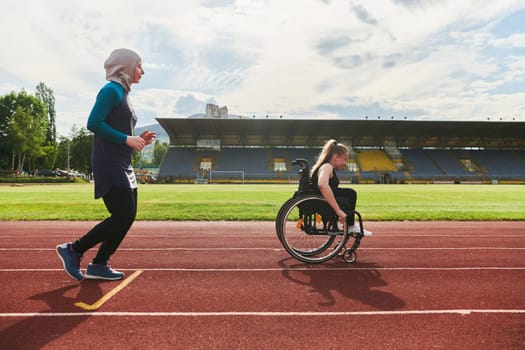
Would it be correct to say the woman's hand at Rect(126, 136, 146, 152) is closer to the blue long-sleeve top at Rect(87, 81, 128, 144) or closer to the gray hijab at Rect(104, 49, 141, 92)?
the blue long-sleeve top at Rect(87, 81, 128, 144)

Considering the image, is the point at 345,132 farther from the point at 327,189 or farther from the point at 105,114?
the point at 105,114

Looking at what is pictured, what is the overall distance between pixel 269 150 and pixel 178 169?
14959 millimetres

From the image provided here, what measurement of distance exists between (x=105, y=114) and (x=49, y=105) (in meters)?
82.0

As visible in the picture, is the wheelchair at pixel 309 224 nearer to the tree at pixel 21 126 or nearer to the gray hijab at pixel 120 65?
the gray hijab at pixel 120 65

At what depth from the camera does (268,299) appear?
3518mm

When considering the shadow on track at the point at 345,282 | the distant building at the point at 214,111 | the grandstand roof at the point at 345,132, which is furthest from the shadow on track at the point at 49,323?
the distant building at the point at 214,111

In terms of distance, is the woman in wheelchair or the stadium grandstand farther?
the stadium grandstand

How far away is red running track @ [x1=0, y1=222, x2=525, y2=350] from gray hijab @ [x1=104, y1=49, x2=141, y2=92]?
7.24 ft

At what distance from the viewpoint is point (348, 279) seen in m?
4.23

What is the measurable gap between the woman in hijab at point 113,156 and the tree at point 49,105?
3092 inches

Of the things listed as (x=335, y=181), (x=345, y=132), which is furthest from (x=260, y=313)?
(x=345, y=132)

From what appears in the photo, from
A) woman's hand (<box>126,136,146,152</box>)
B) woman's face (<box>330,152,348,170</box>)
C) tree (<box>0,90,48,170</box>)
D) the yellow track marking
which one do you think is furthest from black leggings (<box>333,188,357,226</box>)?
tree (<box>0,90,48,170</box>)

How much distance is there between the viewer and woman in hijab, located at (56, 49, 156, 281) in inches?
144

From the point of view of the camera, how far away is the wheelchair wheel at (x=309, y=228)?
15.3 ft
